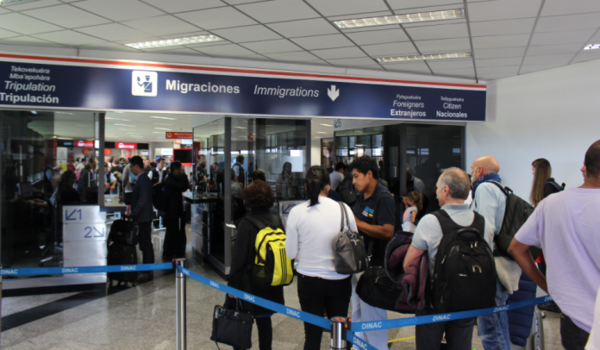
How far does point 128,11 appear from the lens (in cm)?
360

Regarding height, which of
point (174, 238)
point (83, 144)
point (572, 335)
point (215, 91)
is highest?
point (215, 91)

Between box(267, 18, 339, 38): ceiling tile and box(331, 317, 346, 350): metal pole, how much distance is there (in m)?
3.04

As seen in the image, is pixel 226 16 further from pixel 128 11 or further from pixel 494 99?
pixel 494 99

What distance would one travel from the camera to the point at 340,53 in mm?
5016

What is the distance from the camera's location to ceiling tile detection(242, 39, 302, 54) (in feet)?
14.9

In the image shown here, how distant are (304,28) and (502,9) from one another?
6.20 feet

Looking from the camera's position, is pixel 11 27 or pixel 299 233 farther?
pixel 11 27

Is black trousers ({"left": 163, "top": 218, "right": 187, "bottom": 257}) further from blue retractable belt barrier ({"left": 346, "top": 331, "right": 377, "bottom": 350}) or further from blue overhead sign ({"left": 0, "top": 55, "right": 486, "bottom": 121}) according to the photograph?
blue retractable belt barrier ({"left": 346, "top": 331, "right": 377, "bottom": 350})

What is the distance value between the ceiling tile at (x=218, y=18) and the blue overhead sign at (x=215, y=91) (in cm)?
100

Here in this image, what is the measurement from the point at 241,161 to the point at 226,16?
2.15m

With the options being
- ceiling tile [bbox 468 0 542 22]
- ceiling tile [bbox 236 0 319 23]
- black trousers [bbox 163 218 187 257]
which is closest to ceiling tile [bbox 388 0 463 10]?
ceiling tile [bbox 468 0 542 22]

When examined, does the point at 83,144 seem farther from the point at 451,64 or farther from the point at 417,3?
the point at 451,64

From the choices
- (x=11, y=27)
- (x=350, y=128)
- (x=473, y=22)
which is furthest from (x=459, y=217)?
(x=350, y=128)

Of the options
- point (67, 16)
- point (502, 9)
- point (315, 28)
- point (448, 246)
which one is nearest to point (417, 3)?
point (502, 9)
